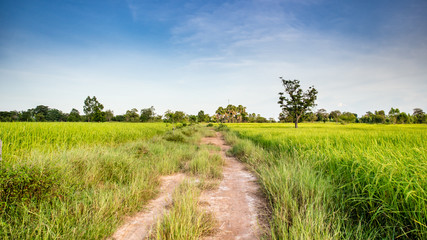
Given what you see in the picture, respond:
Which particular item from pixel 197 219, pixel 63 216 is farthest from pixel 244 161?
pixel 63 216

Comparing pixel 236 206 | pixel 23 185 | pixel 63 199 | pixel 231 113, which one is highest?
pixel 231 113

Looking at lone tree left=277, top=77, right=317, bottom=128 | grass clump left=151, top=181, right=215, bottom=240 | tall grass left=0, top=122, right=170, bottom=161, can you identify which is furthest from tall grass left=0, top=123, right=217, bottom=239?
lone tree left=277, top=77, right=317, bottom=128

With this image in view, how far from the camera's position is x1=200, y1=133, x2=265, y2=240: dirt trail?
2303 mm

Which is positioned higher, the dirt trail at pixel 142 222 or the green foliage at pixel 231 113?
the green foliage at pixel 231 113

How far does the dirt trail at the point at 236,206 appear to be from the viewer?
90.7 inches

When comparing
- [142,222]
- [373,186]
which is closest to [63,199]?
[142,222]

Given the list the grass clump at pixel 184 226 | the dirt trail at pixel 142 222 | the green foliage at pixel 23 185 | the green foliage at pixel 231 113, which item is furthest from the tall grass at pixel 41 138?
the green foliage at pixel 231 113

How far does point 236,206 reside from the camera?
10.1 feet

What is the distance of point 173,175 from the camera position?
16.4 feet

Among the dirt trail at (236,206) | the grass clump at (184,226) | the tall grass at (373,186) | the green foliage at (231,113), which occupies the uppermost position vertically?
the green foliage at (231,113)

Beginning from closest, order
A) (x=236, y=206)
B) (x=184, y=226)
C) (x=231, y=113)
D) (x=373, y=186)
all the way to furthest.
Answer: (x=184, y=226), (x=373, y=186), (x=236, y=206), (x=231, y=113)

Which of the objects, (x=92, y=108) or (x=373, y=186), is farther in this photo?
(x=92, y=108)

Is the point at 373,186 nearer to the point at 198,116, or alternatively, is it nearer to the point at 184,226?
the point at 184,226

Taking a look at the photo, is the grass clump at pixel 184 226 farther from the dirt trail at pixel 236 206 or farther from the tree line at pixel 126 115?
the tree line at pixel 126 115
